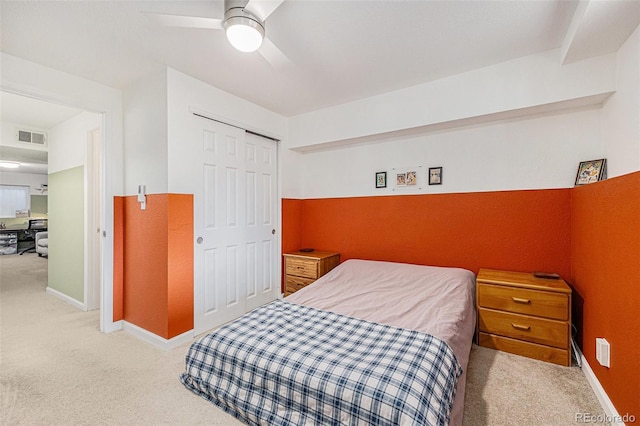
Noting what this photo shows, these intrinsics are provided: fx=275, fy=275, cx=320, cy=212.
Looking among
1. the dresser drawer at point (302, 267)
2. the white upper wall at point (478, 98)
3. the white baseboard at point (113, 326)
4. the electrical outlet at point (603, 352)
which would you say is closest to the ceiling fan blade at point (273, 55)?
the white upper wall at point (478, 98)

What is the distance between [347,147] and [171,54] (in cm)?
215

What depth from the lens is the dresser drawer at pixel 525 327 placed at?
82.7 inches

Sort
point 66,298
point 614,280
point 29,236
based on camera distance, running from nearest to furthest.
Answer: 1. point 614,280
2. point 66,298
3. point 29,236

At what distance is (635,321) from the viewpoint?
1.32 m

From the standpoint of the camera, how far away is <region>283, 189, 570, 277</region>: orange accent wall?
2.50 metres

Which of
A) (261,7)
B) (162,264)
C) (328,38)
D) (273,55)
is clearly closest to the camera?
(261,7)

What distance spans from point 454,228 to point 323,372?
2.22 m

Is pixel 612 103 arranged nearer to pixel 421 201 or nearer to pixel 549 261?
pixel 549 261

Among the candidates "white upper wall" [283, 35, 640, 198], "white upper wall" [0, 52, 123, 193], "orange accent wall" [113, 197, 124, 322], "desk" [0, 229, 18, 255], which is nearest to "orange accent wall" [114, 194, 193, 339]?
"orange accent wall" [113, 197, 124, 322]

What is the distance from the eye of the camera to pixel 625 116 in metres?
1.88

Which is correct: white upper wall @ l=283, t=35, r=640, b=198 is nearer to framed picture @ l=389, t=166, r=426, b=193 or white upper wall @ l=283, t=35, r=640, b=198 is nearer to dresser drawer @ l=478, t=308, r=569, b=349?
framed picture @ l=389, t=166, r=426, b=193

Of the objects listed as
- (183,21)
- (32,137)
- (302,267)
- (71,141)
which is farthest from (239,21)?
(32,137)

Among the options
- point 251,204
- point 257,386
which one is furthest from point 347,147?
point 257,386

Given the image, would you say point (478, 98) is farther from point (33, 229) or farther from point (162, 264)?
point (33, 229)
